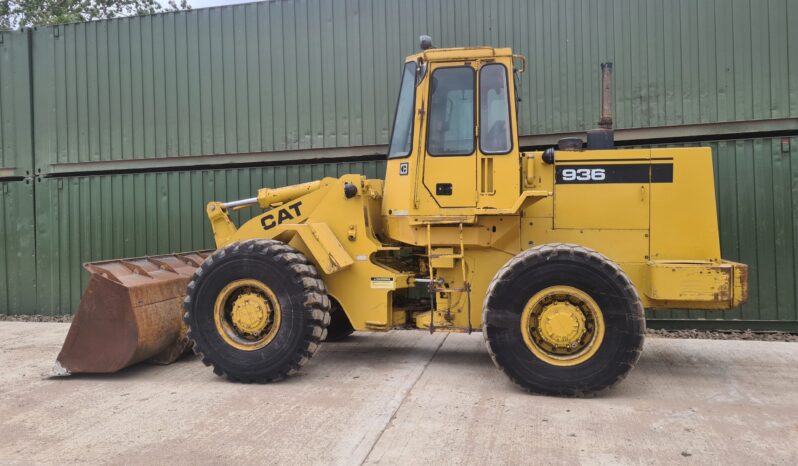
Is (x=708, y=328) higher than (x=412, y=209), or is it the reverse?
(x=412, y=209)

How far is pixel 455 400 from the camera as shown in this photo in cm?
469

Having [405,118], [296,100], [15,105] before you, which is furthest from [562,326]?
[15,105]

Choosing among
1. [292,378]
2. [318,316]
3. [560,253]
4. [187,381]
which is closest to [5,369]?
[187,381]

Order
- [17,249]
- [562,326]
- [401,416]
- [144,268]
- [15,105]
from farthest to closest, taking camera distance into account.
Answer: [15,105], [17,249], [144,268], [562,326], [401,416]

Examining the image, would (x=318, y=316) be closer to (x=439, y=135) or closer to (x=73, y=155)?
(x=439, y=135)

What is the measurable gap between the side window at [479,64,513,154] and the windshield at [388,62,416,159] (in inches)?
26.0

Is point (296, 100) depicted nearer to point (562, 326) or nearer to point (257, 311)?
point (257, 311)

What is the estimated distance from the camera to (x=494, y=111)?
5.26 meters

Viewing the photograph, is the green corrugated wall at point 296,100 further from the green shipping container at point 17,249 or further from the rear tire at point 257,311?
the rear tire at point 257,311

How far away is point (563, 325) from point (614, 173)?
5.08 ft

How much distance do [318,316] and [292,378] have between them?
741 millimetres

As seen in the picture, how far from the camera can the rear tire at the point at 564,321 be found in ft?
15.1

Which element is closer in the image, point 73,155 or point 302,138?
point 302,138

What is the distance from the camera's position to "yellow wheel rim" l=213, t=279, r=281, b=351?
5.28 m
